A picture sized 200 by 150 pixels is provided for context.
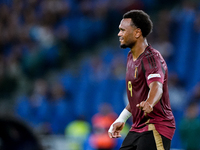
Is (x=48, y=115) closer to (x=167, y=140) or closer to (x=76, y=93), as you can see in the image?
(x=76, y=93)

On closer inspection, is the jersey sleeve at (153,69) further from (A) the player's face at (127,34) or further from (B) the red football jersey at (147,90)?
(A) the player's face at (127,34)

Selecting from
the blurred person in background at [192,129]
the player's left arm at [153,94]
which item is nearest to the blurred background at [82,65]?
the blurred person in background at [192,129]

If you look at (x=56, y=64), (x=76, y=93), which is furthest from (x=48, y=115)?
(x=56, y=64)

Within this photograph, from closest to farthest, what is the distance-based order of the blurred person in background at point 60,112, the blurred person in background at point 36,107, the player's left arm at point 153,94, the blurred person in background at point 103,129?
the player's left arm at point 153,94
the blurred person in background at point 103,129
the blurred person in background at point 60,112
the blurred person in background at point 36,107

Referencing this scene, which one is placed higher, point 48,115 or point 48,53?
point 48,53

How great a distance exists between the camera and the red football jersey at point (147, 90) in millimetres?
3348

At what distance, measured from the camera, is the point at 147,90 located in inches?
135

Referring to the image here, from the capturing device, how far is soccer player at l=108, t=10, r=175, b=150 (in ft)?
10.9

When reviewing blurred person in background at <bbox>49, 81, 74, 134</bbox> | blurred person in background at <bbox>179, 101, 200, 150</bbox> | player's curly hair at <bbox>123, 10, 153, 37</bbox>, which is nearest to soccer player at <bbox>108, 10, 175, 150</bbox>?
player's curly hair at <bbox>123, 10, 153, 37</bbox>

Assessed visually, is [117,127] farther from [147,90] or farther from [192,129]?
[192,129]

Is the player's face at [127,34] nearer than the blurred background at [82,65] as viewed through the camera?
Yes

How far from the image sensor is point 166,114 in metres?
3.47

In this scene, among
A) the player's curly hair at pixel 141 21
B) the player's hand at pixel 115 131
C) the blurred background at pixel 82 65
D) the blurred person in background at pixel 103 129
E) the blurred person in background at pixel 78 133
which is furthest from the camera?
the blurred person in background at pixel 78 133

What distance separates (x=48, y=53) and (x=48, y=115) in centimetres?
198
